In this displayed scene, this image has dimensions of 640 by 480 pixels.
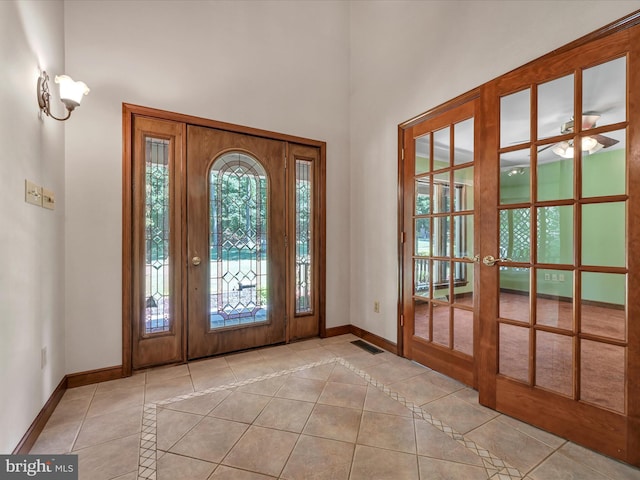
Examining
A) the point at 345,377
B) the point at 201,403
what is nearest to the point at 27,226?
the point at 201,403

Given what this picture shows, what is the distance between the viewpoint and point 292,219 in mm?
3223

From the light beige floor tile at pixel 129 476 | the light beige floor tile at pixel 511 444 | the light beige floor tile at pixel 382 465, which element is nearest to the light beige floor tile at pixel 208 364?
the light beige floor tile at pixel 129 476

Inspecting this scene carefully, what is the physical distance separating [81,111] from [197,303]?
1.79m

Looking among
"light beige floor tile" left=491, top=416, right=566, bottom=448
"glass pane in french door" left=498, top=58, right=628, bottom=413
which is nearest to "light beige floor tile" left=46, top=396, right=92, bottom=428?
"light beige floor tile" left=491, top=416, right=566, bottom=448

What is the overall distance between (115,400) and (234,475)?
4.03 feet

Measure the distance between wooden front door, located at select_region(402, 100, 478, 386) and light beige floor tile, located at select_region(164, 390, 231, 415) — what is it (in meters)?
1.69

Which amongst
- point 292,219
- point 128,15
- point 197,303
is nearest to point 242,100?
point 128,15

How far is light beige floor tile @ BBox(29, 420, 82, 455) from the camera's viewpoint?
5.19 feet

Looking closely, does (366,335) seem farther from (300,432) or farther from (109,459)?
(109,459)

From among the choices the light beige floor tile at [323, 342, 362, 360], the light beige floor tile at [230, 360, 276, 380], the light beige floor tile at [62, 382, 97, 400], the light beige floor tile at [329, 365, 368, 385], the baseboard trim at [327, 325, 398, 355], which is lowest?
the light beige floor tile at [329, 365, 368, 385]

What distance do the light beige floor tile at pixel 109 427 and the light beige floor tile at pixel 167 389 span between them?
Answer: 0.17 m

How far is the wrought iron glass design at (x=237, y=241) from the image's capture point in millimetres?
2832

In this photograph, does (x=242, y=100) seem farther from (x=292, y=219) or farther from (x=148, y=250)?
(x=148, y=250)

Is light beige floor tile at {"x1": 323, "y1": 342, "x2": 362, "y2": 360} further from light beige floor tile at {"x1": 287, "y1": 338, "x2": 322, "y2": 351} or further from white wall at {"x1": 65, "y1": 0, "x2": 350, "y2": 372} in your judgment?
white wall at {"x1": 65, "y1": 0, "x2": 350, "y2": 372}
